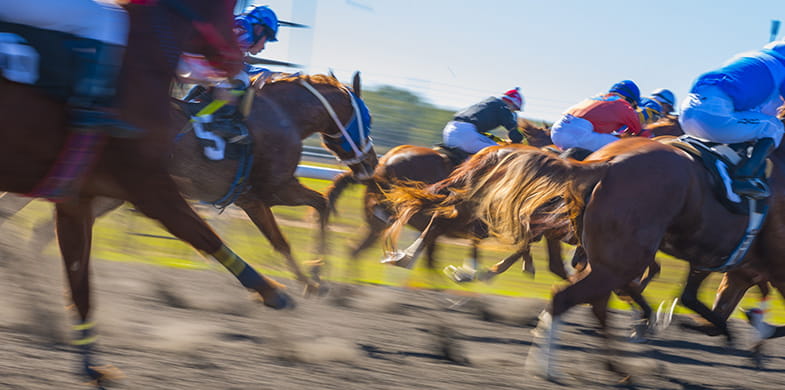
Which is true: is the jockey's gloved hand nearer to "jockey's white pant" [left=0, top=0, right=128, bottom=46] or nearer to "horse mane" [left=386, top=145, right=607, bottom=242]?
"horse mane" [left=386, top=145, right=607, bottom=242]

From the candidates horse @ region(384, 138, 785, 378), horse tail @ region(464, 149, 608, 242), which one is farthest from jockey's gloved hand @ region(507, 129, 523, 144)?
horse tail @ region(464, 149, 608, 242)

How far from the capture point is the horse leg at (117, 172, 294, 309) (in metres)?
2.90

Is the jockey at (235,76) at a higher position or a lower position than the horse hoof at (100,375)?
higher

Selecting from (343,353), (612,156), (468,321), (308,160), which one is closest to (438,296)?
(468,321)

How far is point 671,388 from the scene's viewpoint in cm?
404

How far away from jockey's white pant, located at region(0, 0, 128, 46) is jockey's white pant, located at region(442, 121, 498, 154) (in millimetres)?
4265

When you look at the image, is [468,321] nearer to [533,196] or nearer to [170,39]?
[533,196]

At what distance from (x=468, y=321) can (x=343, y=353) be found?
1.71m

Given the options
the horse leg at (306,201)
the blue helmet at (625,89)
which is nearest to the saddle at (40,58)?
the horse leg at (306,201)

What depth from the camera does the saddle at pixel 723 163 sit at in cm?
403

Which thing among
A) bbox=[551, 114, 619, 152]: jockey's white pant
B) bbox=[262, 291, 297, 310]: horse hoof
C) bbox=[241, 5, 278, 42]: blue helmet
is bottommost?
bbox=[262, 291, 297, 310]: horse hoof

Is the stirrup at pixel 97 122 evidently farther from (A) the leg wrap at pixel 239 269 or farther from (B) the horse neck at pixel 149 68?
(A) the leg wrap at pixel 239 269

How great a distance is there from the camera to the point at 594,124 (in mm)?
5246

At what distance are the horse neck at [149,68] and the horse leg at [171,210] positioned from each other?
18 cm
